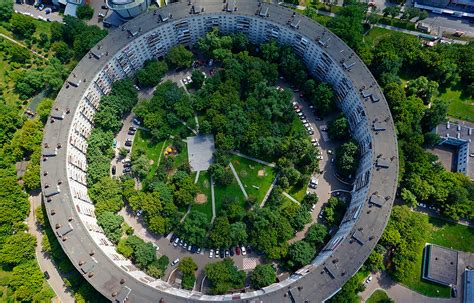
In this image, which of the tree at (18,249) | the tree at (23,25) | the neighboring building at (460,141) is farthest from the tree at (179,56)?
the neighboring building at (460,141)

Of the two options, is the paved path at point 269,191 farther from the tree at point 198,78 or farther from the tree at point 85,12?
the tree at point 85,12

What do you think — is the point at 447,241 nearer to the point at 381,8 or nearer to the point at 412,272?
the point at 412,272

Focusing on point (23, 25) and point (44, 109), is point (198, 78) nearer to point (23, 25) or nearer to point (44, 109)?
point (44, 109)

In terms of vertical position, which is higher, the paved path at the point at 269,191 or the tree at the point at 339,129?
the tree at the point at 339,129

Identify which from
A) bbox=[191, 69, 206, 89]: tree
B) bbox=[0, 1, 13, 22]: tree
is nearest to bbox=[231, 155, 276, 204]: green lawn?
bbox=[191, 69, 206, 89]: tree

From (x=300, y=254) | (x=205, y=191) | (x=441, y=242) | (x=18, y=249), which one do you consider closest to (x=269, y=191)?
(x=205, y=191)

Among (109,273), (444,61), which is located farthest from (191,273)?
(444,61)

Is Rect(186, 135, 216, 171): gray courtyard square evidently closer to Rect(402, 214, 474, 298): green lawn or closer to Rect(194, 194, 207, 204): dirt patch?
Rect(194, 194, 207, 204): dirt patch
